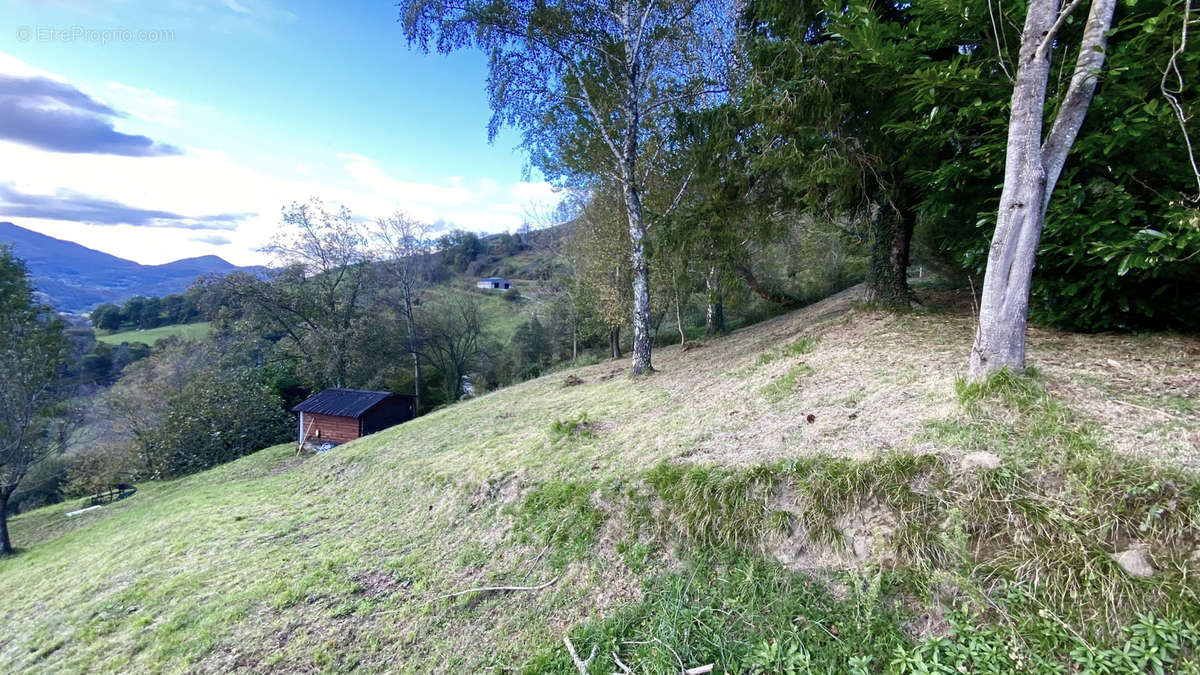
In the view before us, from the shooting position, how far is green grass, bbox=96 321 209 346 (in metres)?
35.0

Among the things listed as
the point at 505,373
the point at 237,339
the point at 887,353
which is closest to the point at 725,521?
the point at 887,353

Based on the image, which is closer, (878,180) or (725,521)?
(725,521)

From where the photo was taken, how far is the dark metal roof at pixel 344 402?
16281mm

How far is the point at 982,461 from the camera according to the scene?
2.41 m

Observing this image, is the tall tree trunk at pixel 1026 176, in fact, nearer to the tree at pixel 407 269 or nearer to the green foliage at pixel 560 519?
the green foliage at pixel 560 519

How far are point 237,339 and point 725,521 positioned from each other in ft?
90.3

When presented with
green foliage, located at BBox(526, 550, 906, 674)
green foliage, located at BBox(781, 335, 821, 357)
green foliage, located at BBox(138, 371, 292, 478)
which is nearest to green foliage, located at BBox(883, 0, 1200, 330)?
green foliage, located at BBox(781, 335, 821, 357)

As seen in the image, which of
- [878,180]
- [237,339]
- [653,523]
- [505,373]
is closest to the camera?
[653,523]

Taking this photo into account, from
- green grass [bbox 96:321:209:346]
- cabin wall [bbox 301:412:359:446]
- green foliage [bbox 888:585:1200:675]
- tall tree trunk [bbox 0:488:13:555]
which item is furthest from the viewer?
green grass [bbox 96:321:209:346]

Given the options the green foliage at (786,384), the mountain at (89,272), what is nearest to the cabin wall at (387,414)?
the green foliage at (786,384)

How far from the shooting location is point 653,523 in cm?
313

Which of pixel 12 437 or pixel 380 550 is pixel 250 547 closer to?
pixel 380 550

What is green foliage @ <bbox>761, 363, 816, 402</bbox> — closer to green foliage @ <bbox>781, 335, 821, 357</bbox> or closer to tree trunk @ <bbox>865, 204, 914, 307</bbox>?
green foliage @ <bbox>781, 335, 821, 357</bbox>

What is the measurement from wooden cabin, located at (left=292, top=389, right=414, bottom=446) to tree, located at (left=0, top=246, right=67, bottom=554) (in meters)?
6.31
